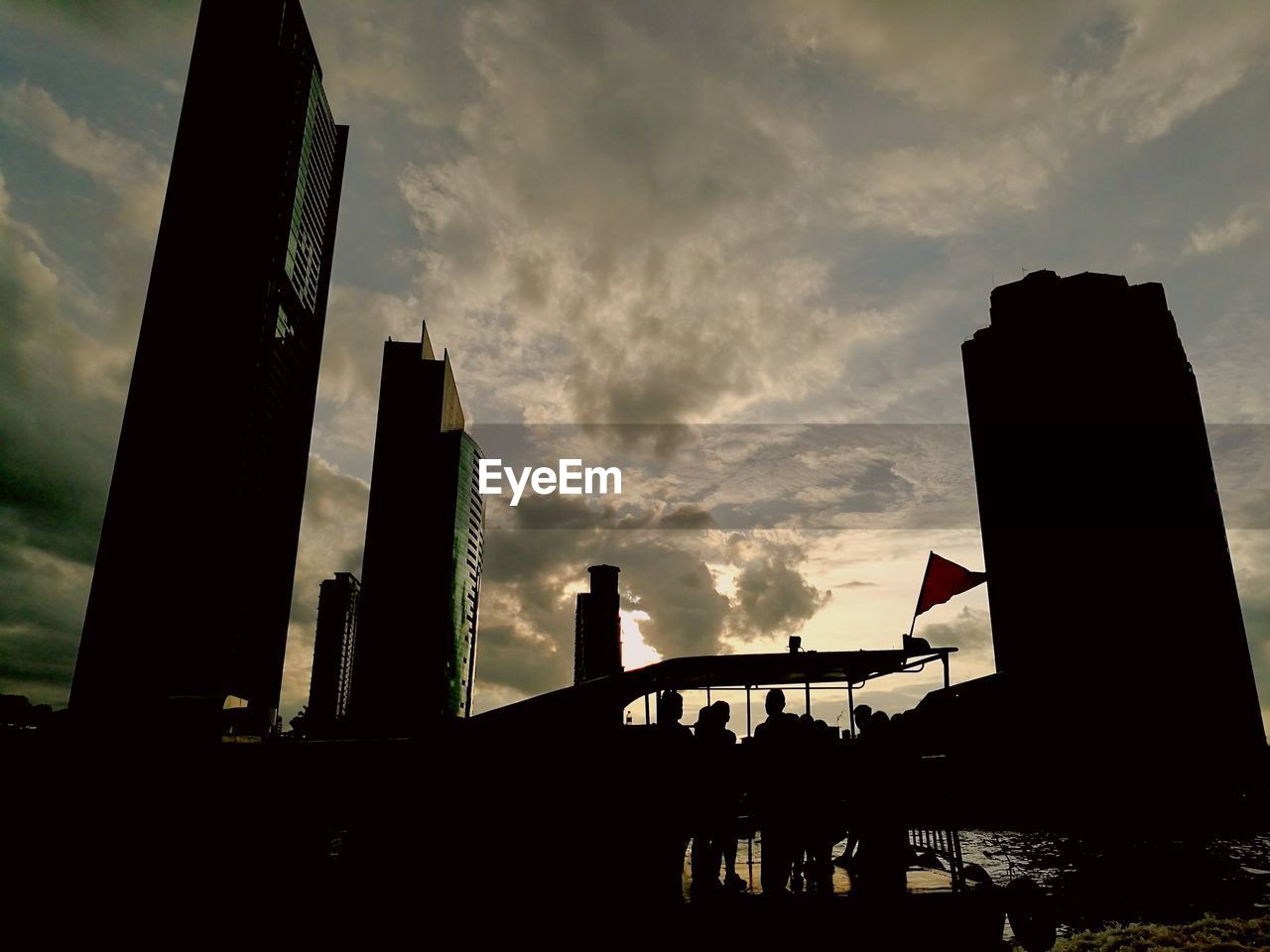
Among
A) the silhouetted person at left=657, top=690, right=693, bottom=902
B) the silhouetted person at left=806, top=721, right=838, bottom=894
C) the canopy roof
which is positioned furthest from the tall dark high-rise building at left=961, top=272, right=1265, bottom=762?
the silhouetted person at left=657, top=690, right=693, bottom=902

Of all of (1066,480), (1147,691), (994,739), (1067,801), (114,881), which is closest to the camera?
(114,881)

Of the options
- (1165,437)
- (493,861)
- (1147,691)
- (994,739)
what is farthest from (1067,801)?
(493,861)

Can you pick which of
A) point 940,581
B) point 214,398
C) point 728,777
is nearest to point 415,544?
point 214,398

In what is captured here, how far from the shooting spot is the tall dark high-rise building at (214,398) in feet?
162

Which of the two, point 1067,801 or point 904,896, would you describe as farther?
point 1067,801

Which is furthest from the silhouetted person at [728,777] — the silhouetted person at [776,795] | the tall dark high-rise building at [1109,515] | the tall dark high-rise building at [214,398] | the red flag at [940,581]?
the tall dark high-rise building at [1109,515]

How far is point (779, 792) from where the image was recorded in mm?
8453

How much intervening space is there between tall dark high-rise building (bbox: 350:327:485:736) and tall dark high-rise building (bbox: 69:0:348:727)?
128 feet

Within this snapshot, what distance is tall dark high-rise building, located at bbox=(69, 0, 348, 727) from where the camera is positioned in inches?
1941

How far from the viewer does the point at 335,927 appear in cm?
868

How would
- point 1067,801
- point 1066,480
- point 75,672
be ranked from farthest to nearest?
point 1066,480 < point 1067,801 < point 75,672

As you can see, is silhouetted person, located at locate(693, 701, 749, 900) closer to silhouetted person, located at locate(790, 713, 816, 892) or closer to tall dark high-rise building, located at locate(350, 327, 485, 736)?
silhouetted person, located at locate(790, 713, 816, 892)

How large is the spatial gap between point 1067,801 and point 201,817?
111959 millimetres

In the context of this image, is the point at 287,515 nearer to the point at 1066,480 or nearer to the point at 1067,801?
the point at 1067,801
